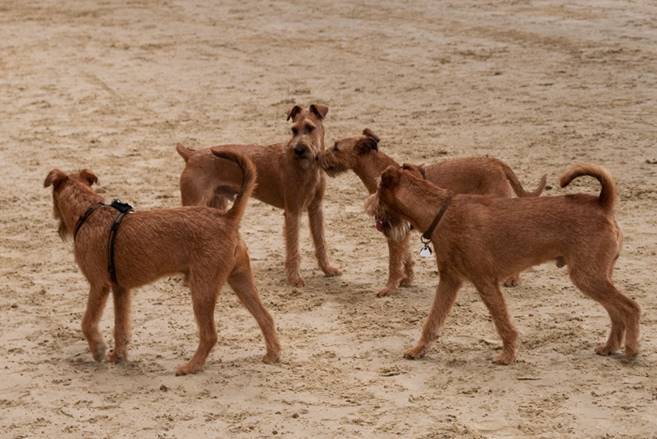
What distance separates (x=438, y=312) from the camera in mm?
7402

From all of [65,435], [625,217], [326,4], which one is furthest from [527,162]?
[326,4]

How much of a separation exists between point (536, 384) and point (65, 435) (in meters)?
2.41

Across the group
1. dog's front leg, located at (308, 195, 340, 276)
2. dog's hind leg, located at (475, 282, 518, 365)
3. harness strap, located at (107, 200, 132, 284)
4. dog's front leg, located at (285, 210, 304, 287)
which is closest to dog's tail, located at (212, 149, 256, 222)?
harness strap, located at (107, 200, 132, 284)

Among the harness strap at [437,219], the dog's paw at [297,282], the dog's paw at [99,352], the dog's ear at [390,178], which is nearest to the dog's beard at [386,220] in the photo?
the dog's ear at [390,178]

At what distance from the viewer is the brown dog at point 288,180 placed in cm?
897

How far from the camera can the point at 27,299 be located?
28.2 feet

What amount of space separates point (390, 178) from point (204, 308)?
1.30m

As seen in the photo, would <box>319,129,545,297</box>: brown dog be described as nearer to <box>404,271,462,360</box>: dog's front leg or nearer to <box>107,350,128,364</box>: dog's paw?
<box>404,271,462,360</box>: dog's front leg

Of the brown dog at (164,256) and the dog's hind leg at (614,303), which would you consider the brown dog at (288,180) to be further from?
the dog's hind leg at (614,303)

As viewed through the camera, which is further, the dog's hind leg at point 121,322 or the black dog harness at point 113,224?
the dog's hind leg at point 121,322

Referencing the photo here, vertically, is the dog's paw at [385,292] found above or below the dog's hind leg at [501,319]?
below

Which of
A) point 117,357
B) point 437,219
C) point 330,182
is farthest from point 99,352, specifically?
point 330,182

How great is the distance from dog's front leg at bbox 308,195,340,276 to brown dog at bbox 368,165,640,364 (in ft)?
5.22

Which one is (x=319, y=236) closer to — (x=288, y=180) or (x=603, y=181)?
(x=288, y=180)
